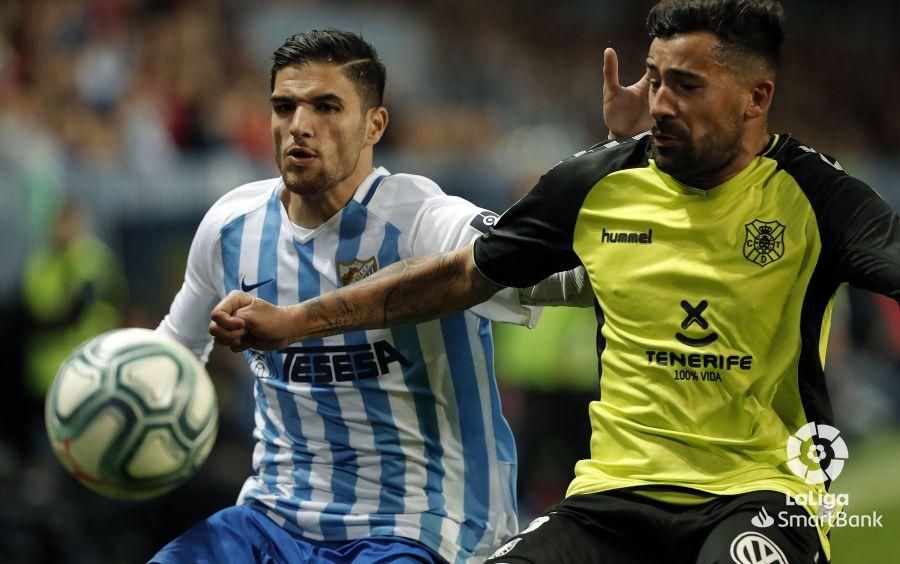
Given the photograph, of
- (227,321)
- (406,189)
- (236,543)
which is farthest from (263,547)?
(406,189)

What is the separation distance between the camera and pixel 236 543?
4523 millimetres

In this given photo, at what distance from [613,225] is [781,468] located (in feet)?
2.87

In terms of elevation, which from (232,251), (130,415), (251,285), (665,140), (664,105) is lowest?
(130,415)

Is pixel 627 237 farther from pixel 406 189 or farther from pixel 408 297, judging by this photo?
pixel 406 189

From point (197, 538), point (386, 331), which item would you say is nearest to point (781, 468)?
point (386, 331)

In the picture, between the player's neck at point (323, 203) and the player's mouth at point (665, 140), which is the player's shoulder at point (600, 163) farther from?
the player's neck at point (323, 203)

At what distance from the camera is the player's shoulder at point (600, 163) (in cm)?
411

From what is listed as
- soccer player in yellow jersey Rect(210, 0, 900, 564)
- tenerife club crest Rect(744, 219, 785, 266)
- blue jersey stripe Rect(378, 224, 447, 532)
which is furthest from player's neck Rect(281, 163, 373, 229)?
tenerife club crest Rect(744, 219, 785, 266)

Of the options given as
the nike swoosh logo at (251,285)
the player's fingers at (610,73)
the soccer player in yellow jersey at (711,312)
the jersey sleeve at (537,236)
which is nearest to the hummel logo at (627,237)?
the soccer player in yellow jersey at (711,312)

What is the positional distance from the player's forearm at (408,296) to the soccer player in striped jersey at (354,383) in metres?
0.22

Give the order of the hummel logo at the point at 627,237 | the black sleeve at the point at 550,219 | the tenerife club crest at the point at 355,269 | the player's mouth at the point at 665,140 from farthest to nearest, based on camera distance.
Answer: the tenerife club crest at the point at 355,269 < the black sleeve at the point at 550,219 < the hummel logo at the point at 627,237 < the player's mouth at the point at 665,140

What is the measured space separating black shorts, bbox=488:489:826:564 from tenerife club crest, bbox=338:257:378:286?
1.16m

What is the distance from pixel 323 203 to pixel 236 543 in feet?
4.02

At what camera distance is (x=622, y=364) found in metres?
3.97
